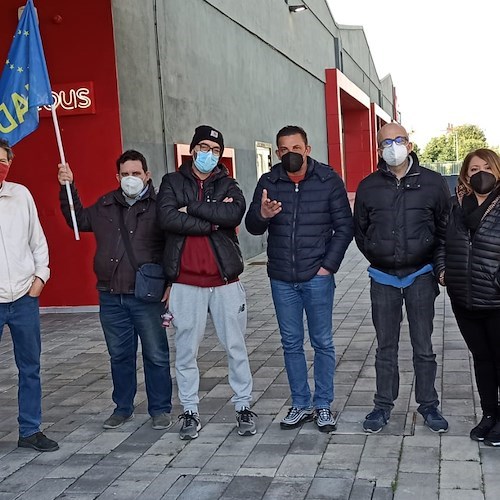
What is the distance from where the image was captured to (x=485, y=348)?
4.46m

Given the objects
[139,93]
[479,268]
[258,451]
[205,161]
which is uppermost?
[139,93]

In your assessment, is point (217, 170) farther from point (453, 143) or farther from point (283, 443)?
point (453, 143)

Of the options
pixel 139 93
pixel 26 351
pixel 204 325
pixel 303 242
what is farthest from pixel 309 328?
pixel 139 93

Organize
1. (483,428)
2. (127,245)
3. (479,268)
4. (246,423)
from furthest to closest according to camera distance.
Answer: (127,245) → (246,423) → (483,428) → (479,268)

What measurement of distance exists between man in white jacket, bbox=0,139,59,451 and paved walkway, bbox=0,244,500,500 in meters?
0.23

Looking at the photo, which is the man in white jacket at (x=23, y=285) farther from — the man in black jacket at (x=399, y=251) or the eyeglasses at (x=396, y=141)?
the eyeglasses at (x=396, y=141)

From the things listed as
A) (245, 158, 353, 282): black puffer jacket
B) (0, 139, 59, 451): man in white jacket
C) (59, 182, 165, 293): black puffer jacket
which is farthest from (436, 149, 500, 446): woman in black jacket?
(0, 139, 59, 451): man in white jacket

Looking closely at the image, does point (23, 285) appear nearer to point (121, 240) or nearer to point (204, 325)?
point (121, 240)

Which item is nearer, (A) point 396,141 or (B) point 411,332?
(A) point 396,141

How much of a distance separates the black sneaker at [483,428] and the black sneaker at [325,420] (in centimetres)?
85

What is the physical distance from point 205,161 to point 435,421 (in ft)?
7.20

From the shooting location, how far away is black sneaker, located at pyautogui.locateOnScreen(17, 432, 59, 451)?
4.70 metres

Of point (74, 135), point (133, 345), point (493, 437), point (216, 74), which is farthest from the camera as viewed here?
point (216, 74)

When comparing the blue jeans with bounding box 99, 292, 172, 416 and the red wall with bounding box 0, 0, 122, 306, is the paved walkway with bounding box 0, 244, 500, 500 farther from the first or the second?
the red wall with bounding box 0, 0, 122, 306
